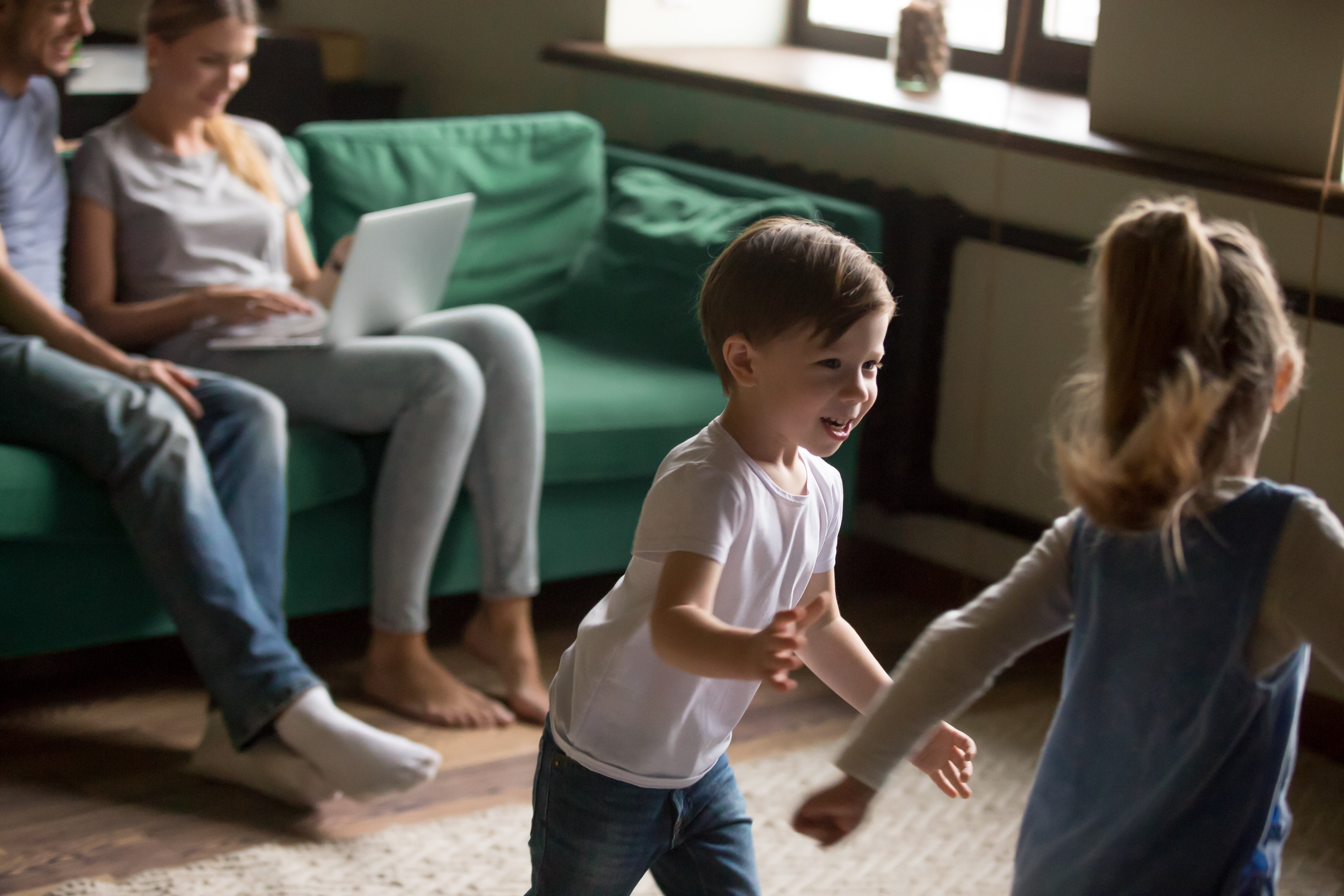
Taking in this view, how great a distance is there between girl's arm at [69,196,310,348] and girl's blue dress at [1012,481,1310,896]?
4.74 feet

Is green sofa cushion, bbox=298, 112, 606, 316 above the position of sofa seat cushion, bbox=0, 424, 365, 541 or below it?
above

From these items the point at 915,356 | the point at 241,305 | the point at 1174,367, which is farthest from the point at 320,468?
the point at 1174,367

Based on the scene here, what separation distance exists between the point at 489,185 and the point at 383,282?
1.97 feet

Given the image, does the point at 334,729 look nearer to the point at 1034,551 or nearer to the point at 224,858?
the point at 224,858

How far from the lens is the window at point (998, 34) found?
2791 mm

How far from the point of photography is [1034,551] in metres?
1.00

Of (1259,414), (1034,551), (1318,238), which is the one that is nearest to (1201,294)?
(1259,414)

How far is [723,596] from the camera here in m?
1.04

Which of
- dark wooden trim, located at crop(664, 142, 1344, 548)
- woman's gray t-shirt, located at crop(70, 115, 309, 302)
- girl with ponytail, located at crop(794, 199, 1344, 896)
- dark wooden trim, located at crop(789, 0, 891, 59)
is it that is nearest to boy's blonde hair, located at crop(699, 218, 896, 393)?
girl with ponytail, located at crop(794, 199, 1344, 896)

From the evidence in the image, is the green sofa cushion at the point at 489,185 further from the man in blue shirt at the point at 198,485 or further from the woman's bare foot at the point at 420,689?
the woman's bare foot at the point at 420,689

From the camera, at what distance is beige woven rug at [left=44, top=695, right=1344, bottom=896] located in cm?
166

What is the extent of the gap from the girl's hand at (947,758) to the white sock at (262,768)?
0.93 meters

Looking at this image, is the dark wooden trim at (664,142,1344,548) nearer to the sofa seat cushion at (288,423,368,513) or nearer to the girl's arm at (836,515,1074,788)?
the sofa seat cushion at (288,423,368,513)

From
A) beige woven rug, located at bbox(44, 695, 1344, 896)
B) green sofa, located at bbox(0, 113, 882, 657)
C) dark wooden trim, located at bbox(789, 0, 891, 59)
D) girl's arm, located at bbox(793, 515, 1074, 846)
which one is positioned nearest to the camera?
girl's arm, located at bbox(793, 515, 1074, 846)
